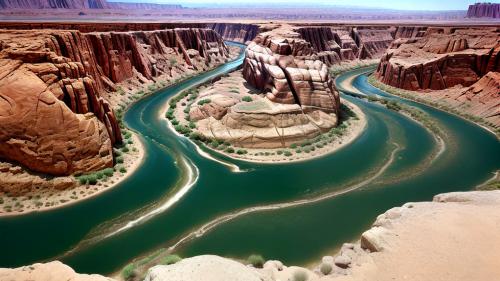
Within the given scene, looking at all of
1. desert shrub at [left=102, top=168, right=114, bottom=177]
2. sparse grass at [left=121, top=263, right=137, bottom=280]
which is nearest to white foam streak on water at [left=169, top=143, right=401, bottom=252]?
sparse grass at [left=121, top=263, right=137, bottom=280]

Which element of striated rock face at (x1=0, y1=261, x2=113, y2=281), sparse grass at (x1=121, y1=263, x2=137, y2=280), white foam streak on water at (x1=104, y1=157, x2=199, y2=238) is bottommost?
white foam streak on water at (x1=104, y1=157, x2=199, y2=238)

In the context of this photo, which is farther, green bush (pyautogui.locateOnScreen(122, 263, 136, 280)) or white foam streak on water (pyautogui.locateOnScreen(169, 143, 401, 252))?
white foam streak on water (pyautogui.locateOnScreen(169, 143, 401, 252))

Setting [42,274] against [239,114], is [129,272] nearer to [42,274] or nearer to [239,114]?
[42,274]

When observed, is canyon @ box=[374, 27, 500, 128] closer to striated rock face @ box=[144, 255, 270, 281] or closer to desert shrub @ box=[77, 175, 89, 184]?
striated rock face @ box=[144, 255, 270, 281]

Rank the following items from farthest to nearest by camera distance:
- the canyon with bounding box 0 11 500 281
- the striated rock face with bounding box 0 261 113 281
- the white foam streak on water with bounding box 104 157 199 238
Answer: the white foam streak on water with bounding box 104 157 199 238
the canyon with bounding box 0 11 500 281
the striated rock face with bounding box 0 261 113 281

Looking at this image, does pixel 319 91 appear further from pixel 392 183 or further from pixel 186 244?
pixel 186 244

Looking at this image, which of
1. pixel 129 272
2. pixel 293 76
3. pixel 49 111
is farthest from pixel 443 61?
pixel 129 272

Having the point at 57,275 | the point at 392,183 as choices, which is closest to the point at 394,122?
the point at 392,183

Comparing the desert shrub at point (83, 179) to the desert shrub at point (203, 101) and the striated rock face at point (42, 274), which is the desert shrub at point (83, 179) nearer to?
the striated rock face at point (42, 274)
